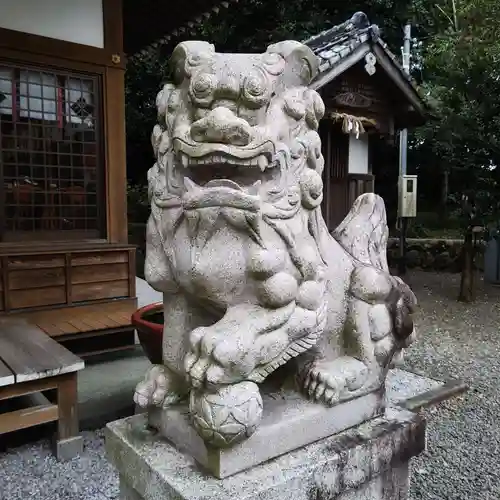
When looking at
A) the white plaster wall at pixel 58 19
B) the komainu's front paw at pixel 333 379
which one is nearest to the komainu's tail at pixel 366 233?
the komainu's front paw at pixel 333 379

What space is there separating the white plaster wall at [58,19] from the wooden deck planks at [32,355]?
234cm

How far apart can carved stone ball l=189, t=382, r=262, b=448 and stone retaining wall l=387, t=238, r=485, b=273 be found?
9.65 meters

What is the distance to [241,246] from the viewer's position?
54.6 inches

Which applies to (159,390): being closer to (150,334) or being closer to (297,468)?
(297,468)

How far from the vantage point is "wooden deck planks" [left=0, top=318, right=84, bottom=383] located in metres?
2.70

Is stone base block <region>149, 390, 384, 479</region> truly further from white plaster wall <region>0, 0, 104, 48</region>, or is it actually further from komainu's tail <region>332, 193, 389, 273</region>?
white plaster wall <region>0, 0, 104, 48</region>

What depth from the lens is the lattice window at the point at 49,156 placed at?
12.8 ft

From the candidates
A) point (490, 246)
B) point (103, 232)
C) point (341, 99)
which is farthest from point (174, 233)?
point (490, 246)

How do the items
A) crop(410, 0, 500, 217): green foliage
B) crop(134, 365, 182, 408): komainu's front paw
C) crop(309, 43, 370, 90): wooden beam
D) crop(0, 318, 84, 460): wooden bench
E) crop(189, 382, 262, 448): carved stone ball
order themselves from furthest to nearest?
crop(410, 0, 500, 217): green foliage < crop(309, 43, 370, 90): wooden beam < crop(0, 318, 84, 460): wooden bench < crop(134, 365, 182, 408): komainu's front paw < crop(189, 382, 262, 448): carved stone ball

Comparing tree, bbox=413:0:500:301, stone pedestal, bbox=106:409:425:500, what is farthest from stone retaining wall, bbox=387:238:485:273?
stone pedestal, bbox=106:409:425:500

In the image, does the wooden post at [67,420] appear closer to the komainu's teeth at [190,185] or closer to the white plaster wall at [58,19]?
the komainu's teeth at [190,185]

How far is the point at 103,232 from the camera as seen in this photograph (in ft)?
14.4

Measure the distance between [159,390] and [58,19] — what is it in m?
3.62

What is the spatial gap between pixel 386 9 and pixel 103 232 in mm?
7912
